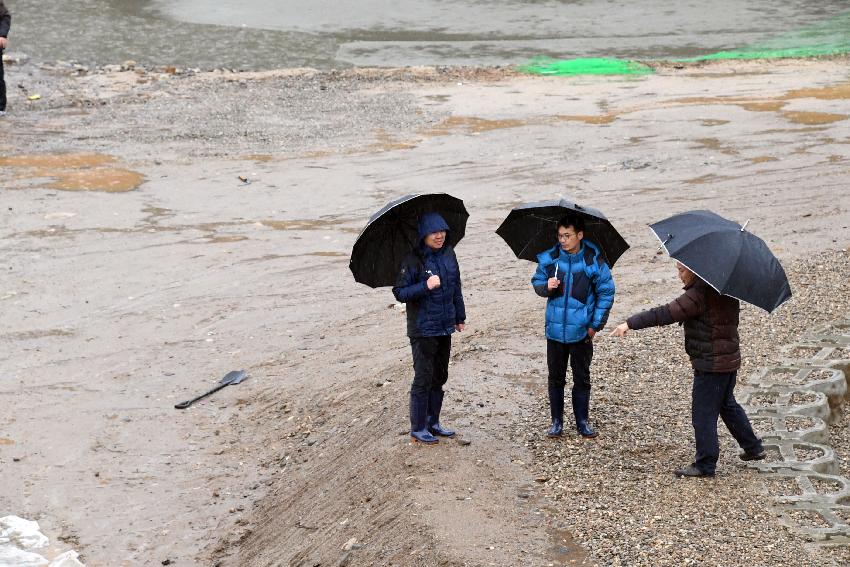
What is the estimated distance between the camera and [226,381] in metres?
10.3

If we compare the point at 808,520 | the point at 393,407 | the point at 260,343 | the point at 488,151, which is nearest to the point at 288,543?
the point at 393,407

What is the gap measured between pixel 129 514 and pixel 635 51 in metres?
22.4

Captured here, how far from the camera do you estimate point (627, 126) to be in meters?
18.6

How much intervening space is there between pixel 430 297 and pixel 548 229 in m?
0.90

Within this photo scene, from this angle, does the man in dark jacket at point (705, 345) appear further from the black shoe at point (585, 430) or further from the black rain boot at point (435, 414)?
the black rain boot at point (435, 414)

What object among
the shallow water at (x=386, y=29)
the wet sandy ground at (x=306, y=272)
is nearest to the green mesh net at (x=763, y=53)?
the shallow water at (x=386, y=29)

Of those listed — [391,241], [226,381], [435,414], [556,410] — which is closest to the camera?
[391,241]

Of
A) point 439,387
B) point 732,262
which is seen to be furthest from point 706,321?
point 439,387

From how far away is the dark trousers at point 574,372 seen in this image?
721 cm

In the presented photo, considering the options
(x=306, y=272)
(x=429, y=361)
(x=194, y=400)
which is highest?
(x=429, y=361)

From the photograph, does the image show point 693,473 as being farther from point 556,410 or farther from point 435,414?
point 435,414

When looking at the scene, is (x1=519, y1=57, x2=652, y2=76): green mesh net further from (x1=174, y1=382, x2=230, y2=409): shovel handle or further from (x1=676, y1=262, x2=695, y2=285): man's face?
(x1=676, y1=262, x2=695, y2=285): man's face

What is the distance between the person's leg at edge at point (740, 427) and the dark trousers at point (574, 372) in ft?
2.88

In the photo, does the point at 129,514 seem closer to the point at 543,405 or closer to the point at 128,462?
the point at 128,462
